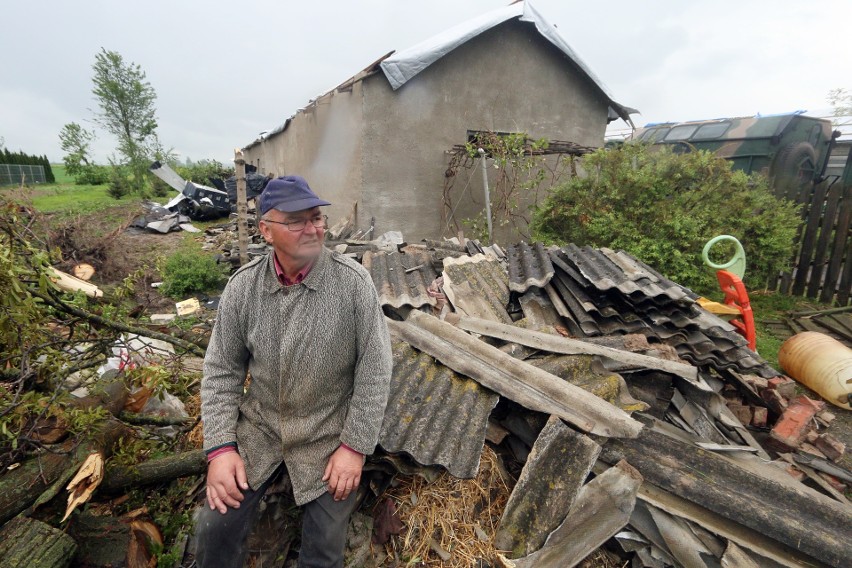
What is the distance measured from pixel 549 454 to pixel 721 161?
666 centimetres

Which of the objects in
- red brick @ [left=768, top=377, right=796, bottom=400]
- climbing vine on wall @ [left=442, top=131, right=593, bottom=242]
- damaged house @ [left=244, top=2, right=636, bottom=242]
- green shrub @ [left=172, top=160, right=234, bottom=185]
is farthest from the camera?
green shrub @ [left=172, top=160, right=234, bottom=185]

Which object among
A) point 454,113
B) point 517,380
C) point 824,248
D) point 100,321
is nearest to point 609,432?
point 517,380

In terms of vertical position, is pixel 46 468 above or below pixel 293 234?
below

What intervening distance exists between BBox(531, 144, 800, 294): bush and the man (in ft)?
19.1

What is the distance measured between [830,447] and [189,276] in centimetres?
937

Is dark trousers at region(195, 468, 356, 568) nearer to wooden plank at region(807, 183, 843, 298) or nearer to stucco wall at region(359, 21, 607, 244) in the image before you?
stucco wall at region(359, 21, 607, 244)

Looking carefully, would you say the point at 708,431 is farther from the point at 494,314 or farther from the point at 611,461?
the point at 494,314

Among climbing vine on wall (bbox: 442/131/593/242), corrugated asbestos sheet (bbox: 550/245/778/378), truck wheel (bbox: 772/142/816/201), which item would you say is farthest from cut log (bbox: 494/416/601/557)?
truck wheel (bbox: 772/142/816/201)

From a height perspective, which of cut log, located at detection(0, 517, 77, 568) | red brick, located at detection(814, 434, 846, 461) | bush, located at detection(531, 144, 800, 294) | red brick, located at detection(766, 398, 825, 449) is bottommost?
red brick, located at detection(814, 434, 846, 461)

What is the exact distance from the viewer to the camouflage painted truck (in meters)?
10.9

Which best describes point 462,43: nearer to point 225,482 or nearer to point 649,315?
point 649,315

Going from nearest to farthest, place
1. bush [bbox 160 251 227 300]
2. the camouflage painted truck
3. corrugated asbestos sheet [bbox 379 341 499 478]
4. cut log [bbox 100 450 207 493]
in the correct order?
corrugated asbestos sheet [bbox 379 341 499 478] → cut log [bbox 100 450 207 493] → bush [bbox 160 251 227 300] → the camouflage painted truck

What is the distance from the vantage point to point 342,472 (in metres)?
1.94

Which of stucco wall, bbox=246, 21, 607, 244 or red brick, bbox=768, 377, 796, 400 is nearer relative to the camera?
red brick, bbox=768, 377, 796, 400
